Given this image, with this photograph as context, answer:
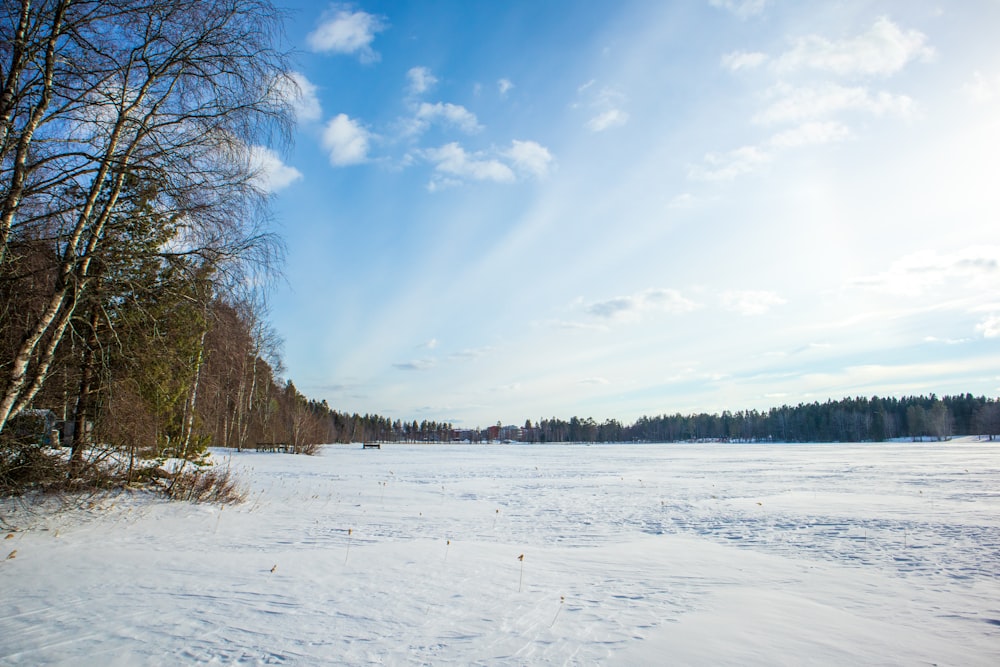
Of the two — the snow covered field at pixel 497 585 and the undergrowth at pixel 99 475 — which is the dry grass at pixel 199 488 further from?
the snow covered field at pixel 497 585

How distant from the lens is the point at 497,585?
240 inches

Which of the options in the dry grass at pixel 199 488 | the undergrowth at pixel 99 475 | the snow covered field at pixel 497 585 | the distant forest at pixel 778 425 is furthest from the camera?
the distant forest at pixel 778 425

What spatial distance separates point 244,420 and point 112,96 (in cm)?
4065

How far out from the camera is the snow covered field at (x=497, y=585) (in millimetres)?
4191

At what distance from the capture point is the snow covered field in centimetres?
419

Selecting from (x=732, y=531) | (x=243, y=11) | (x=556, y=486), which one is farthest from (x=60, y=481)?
(x=556, y=486)

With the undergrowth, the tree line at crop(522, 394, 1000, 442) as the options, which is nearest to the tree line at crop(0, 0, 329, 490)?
the undergrowth

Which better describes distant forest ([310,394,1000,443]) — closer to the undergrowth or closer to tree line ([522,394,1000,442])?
tree line ([522,394,1000,442])

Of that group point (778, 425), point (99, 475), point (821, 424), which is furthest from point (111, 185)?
point (778, 425)

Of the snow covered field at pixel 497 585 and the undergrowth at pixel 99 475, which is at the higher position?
the undergrowth at pixel 99 475

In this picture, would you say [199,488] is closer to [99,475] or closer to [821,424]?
[99,475]

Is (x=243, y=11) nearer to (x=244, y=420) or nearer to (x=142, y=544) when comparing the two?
(x=142, y=544)

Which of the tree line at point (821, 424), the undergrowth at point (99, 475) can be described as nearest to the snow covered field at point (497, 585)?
the undergrowth at point (99, 475)

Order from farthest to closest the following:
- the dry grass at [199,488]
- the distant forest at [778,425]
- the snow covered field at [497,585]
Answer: the distant forest at [778,425] → the dry grass at [199,488] → the snow covered field at [497,585]
